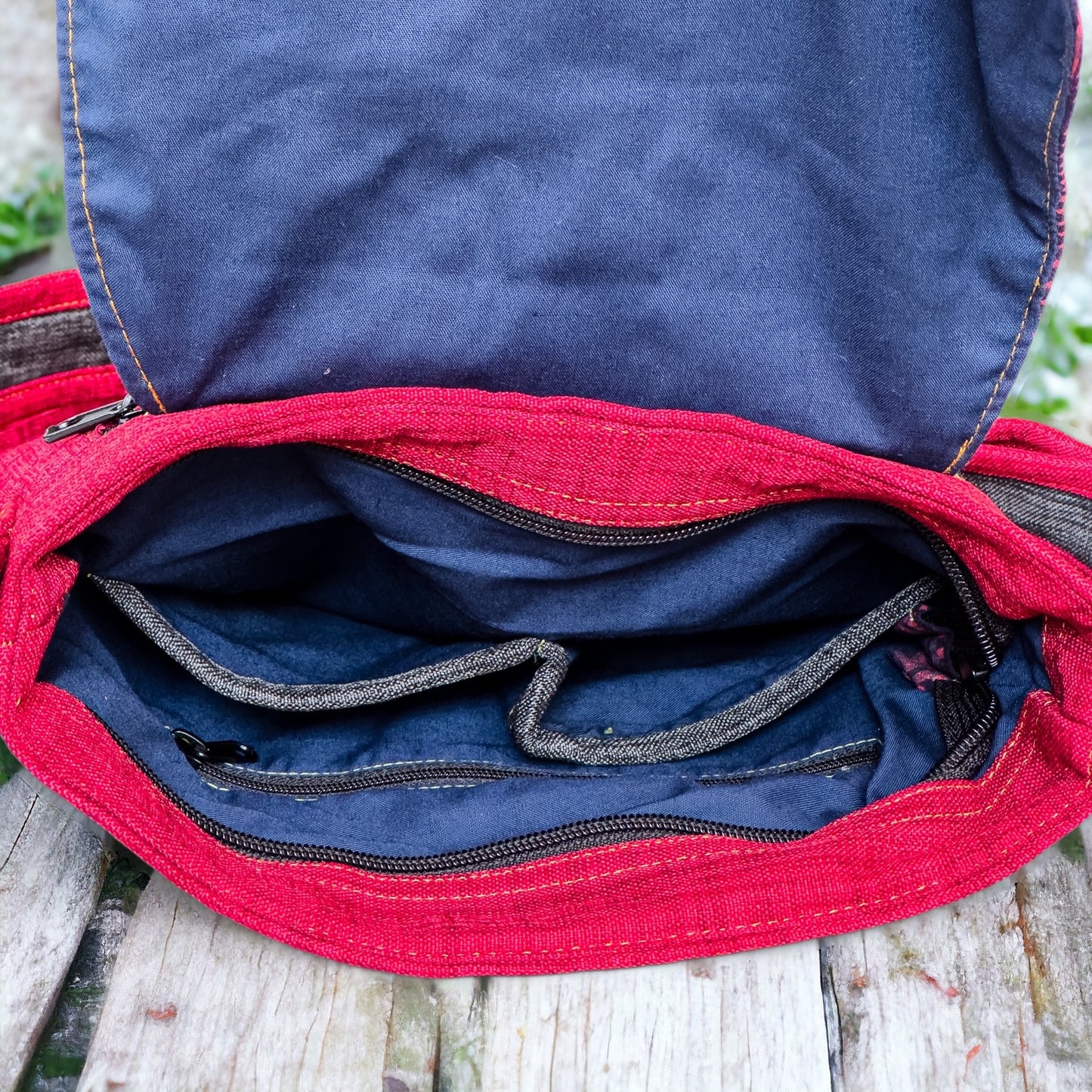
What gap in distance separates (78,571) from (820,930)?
58 centimetres

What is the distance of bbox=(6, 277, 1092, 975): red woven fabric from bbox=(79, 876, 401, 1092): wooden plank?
0.04 meters

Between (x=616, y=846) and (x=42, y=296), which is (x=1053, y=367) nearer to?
(x=616, y=846)

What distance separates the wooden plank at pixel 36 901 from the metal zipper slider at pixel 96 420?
0.29 metres

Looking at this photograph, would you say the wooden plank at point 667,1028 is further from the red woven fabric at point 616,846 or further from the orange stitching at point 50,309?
the orange stitching at point 50,309

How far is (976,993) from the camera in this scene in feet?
2.53

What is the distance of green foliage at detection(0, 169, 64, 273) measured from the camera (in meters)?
1.71

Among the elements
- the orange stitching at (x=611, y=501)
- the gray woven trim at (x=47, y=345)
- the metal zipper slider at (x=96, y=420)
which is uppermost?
the metal zipper slider at (x=96, y=420)

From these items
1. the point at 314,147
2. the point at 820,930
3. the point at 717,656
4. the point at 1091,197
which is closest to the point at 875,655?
the point at 717,656

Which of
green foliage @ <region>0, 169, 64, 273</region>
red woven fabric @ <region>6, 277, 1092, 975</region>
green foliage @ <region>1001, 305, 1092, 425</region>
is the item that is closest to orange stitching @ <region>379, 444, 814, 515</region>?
red woven fabric @ <region>6, 277, 1092, 975</region>

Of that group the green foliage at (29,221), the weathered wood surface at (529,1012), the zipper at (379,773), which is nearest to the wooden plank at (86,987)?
the weathered wood surface at (529,1012)

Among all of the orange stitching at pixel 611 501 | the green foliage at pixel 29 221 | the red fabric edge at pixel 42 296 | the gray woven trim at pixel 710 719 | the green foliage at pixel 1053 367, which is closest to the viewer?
the orange stitching at pixel 611 501

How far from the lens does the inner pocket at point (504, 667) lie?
31.5 inches

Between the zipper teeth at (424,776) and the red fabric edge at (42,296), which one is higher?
the red fabric edge at (42,296)

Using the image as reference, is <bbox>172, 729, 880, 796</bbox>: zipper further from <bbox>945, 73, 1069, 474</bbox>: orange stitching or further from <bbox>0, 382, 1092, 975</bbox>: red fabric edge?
<bbox>945, 73, 1069, 474</bbox>: orange stitching
